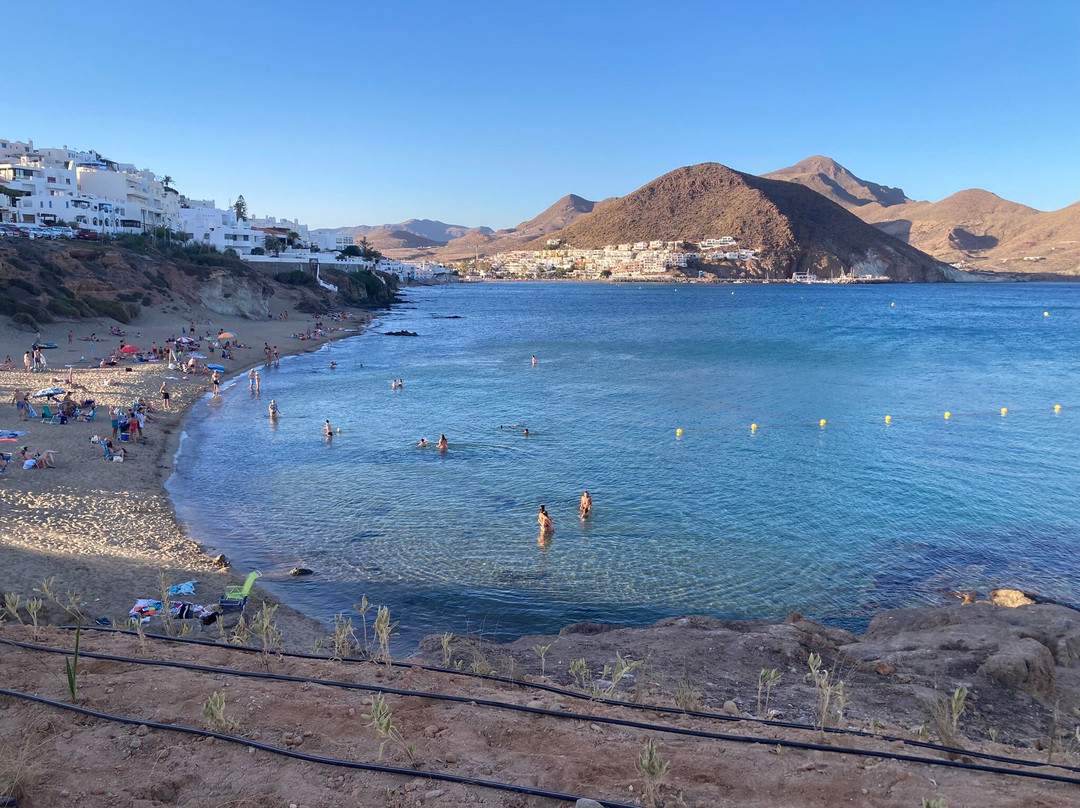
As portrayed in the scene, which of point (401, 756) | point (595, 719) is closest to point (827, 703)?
point (595, 719)

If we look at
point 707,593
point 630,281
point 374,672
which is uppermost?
point 630,281

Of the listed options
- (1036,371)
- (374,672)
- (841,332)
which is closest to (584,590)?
(374,672)

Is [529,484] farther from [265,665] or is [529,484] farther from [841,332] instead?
[841,332]

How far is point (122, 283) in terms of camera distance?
46125 millimetres

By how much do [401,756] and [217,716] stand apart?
154 cm

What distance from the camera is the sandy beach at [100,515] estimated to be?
11.3 meters

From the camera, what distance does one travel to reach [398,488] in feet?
61.5

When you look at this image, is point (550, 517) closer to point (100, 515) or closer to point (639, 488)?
point (639, 488)

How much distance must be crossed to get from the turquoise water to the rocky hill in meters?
12.9

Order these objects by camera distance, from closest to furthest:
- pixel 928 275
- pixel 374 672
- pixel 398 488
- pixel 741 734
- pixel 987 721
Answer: pixel 741 734, pixel 374 672, pixel 987 721, pixel 398 488, pixel 928 275

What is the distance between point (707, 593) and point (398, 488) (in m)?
9.34

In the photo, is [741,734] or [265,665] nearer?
[741,734]

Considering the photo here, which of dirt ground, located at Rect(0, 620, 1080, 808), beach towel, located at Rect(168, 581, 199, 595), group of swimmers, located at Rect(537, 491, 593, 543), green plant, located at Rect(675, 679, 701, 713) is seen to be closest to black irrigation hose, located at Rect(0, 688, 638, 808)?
dirt ground, located at Rect(0, 620, 1080, 808)

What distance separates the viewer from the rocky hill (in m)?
38.0
